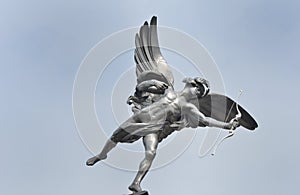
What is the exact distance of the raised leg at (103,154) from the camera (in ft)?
54.0

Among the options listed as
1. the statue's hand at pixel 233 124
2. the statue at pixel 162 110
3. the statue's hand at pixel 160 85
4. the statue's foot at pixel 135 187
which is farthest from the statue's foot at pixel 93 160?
the statue's hand at pixel 233 124

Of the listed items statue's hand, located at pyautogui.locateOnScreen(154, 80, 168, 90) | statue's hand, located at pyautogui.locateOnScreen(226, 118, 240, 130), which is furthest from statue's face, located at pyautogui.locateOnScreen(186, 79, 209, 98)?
statue's hand, located at pyautogui.locateOnScreen(226, 118, 240, 130)

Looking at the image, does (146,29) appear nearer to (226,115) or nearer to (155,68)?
(155,68)

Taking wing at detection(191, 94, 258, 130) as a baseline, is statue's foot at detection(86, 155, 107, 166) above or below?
below

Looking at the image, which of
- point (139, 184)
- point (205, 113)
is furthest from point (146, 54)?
point (139, 184)

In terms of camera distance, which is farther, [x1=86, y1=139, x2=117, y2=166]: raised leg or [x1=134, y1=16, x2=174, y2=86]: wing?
[x1=134, y1=16, x2=174, y2=86]: wing

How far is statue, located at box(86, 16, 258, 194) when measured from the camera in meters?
16.4

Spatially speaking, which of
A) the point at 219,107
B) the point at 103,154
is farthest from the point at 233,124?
the point at 103,154

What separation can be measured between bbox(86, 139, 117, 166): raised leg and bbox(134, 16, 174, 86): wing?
1.48 metres

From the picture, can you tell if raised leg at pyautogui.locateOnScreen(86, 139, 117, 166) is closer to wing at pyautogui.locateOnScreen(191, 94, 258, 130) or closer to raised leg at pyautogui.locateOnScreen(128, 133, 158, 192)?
raised leg at pyautogui.locateOnScreen(128, 133, 158, 192)

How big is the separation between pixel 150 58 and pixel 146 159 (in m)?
2.48

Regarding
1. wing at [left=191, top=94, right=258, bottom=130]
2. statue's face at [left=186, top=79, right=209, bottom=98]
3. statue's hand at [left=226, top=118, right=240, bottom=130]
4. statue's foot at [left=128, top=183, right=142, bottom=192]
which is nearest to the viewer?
statue's foot at [left=128, top=183, right=142, bottom=192]

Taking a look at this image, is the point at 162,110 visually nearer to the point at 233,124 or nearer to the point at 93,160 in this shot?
the point at 233,124

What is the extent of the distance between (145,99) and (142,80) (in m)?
0.50
